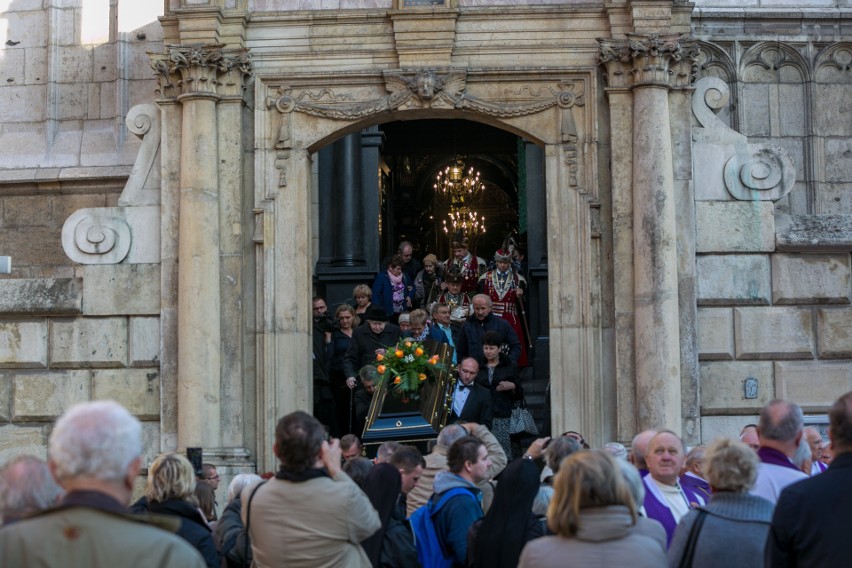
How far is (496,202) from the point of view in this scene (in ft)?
86.7

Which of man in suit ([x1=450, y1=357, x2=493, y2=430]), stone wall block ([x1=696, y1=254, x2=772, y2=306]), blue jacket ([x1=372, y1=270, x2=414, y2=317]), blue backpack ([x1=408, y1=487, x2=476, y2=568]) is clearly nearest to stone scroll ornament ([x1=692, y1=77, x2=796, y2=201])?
stone wall block ([x1=696, y1=254, x2=772, y2=306])

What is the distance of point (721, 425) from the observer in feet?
44.3

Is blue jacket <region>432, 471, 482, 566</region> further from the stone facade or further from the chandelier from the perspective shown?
the chandelier

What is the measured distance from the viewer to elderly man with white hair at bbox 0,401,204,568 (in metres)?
4.19

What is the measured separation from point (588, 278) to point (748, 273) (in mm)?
1478

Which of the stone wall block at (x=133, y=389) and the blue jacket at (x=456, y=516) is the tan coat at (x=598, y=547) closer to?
the blue jacket at (x=456, y=516)

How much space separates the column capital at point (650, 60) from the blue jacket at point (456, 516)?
6.07 metres

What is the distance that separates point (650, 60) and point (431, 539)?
250 inches

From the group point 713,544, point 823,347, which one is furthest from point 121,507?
point 823,347

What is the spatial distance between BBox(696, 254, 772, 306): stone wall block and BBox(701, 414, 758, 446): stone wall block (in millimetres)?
1049

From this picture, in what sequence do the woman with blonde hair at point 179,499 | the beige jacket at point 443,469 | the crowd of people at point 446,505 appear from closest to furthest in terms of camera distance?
1. the crowd of people at point 446,505
2. the woman with blonde hair at point 179,499
3. the beige jacket at point 443,469

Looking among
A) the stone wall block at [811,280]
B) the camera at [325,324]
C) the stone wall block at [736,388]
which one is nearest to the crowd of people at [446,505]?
the stone wall block at [736,388]

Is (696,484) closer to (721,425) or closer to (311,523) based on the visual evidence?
(311,523)

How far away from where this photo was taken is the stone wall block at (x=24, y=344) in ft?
45.8
